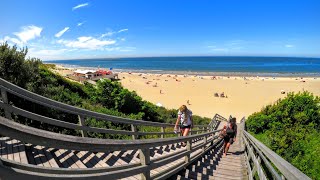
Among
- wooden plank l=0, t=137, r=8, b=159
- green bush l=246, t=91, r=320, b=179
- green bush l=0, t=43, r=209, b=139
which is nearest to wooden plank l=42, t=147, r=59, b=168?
wooden plank l=0, t=137, r=8, b=159

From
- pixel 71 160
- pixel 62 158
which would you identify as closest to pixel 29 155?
pixel 62 158

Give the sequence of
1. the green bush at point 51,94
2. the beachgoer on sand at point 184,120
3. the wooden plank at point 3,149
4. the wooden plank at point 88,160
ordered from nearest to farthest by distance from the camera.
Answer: the wooden plank at point 3,149 → the wooden plank at point 88,160 → the green bush at point 51,94 → the beachgoer on sand at point 184,120

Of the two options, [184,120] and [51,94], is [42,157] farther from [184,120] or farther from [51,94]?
[51,94]

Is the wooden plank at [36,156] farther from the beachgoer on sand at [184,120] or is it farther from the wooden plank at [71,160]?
the beachgoer on sand at [184,120]

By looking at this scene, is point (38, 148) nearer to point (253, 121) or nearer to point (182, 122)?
point (182, 122)

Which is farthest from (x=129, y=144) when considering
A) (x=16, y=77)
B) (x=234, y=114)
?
(x=234, y=114)

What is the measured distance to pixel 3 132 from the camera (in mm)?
1426

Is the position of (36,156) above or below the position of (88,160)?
above

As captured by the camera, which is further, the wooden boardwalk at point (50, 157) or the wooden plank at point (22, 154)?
the wooden boardwalk at point (50, 157)

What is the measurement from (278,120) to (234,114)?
13.8m

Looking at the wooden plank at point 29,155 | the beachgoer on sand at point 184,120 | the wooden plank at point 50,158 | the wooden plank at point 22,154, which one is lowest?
the beachgoer on sand at point 184,120

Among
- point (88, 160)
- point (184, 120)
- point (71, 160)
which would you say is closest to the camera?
point (71, 160)

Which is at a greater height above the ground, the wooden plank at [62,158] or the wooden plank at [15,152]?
the wooden plank at [15,152]

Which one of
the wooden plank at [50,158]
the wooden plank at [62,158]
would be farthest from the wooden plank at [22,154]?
the wooden plank at [62,158]
